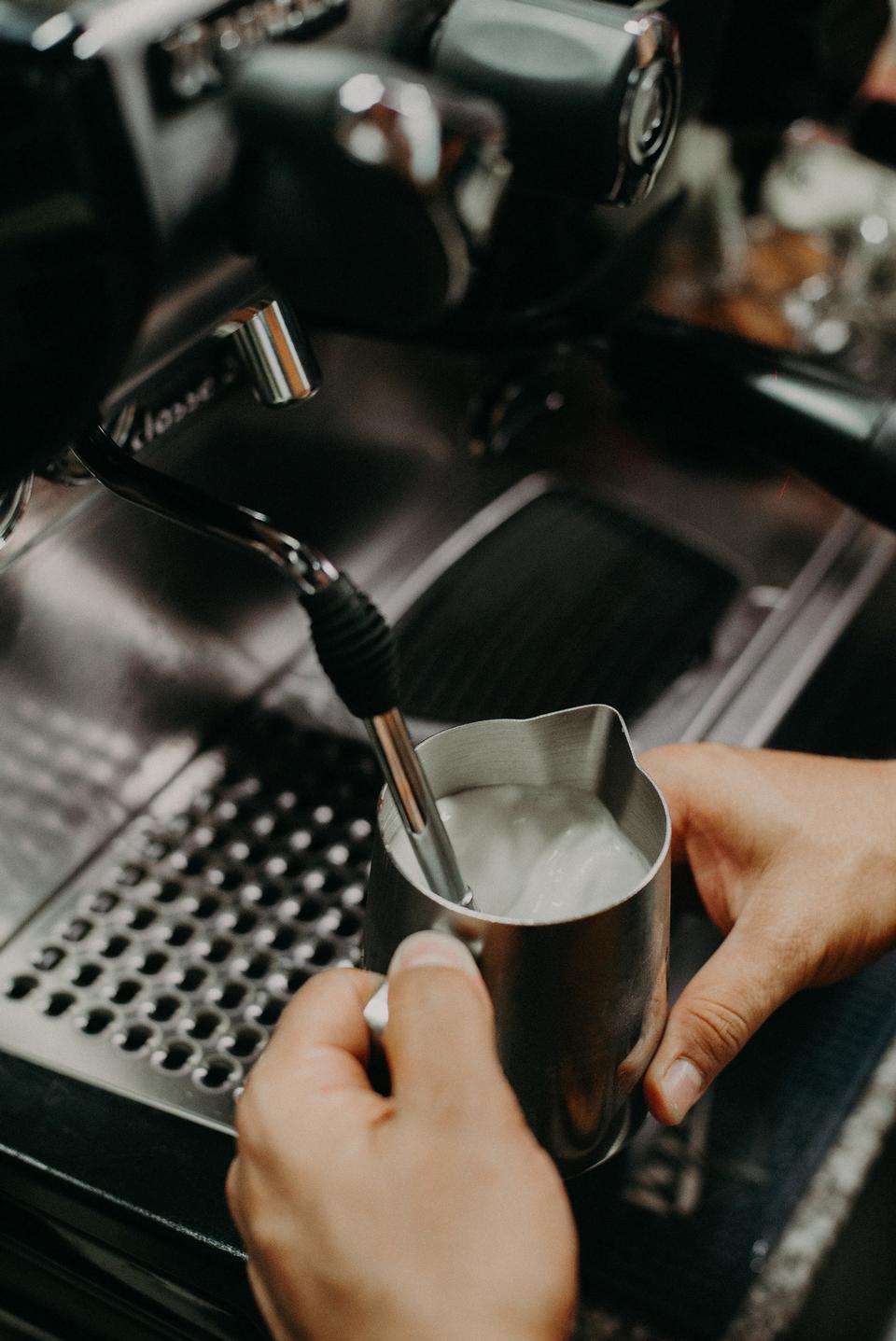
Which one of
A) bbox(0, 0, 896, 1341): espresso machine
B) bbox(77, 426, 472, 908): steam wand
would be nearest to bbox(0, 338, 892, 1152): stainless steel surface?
bbox(0, 0, 896, 1341): espresso machine

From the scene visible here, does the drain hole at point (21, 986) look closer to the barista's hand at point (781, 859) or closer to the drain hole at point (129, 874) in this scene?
the drain hole at point (129, 874)

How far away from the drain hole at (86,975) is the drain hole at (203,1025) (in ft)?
0.16

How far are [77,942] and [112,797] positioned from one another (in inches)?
2.9

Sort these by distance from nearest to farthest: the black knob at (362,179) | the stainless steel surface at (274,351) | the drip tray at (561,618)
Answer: the black knob at (362,179) < the stainless steel surface at (274,351) < the drip tray at (561,618)

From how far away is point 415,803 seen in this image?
35 cm

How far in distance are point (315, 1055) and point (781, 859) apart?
0.72 feet

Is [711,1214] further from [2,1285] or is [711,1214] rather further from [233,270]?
[233,270]

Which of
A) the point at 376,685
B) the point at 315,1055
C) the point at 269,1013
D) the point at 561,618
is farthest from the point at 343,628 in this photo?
the point at 561,618

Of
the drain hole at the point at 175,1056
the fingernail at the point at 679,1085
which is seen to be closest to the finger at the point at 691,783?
the fingernail at the point at 679,1085

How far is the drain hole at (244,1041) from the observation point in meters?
0.48

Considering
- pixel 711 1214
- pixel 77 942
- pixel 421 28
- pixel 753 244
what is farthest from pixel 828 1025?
pixel 753 244

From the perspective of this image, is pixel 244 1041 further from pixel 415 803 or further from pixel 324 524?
pixel 324 524

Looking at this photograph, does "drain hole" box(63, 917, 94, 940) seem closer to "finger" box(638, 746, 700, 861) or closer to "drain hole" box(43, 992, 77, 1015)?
"drain hole" box(43, 992, 77, 1015)

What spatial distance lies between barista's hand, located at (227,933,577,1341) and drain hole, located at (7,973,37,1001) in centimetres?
20
